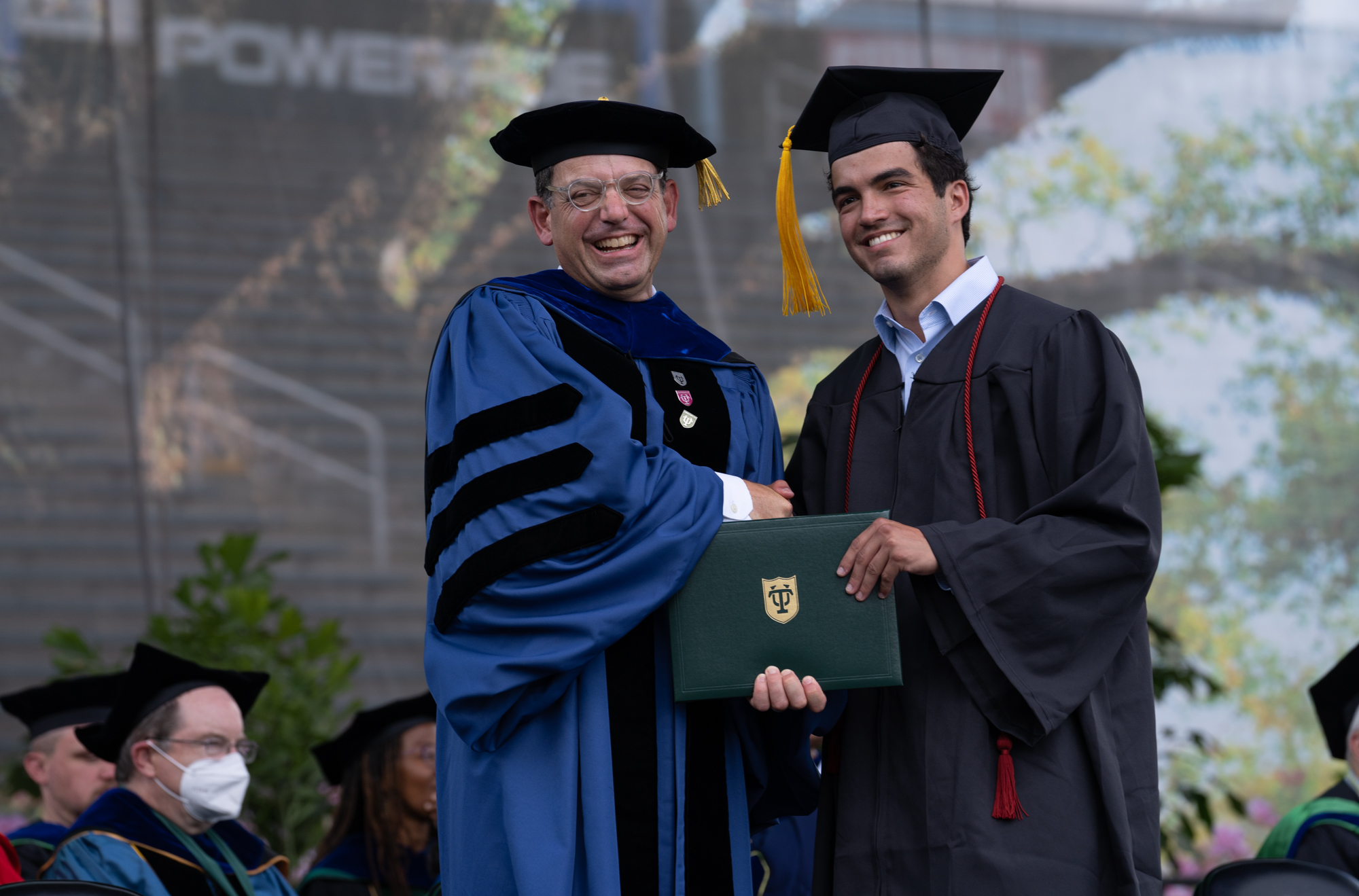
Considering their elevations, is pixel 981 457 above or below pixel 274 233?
below

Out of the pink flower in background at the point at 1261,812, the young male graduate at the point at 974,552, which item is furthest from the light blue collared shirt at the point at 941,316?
the pink flower in background at the point at 1261,812

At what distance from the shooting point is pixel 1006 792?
2291 millimetres

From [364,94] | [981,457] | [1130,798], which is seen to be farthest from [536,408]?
[364,94]

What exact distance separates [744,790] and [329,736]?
9.43 feet

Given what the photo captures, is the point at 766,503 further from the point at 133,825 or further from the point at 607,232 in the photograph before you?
the point at 133,825

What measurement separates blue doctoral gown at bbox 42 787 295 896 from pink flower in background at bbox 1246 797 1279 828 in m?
5.33

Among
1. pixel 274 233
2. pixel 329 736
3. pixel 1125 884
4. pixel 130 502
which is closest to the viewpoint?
pixel 1125 884

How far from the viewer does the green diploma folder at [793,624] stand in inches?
90.4

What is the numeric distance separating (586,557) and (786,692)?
1.38 ft

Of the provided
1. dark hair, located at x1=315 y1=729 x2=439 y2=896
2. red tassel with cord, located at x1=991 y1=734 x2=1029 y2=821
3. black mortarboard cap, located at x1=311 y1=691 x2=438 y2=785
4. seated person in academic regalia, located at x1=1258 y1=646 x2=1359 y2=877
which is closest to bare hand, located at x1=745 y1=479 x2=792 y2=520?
red tassel with cord, located at x1=991 y1=734 x2=1029 y2=821

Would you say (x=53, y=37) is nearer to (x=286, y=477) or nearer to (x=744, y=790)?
(x=286, y=477)

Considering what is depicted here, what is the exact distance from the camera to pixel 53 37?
6.55 meters

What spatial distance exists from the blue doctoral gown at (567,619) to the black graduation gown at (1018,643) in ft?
0.72

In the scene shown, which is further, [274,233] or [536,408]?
[274,233]
